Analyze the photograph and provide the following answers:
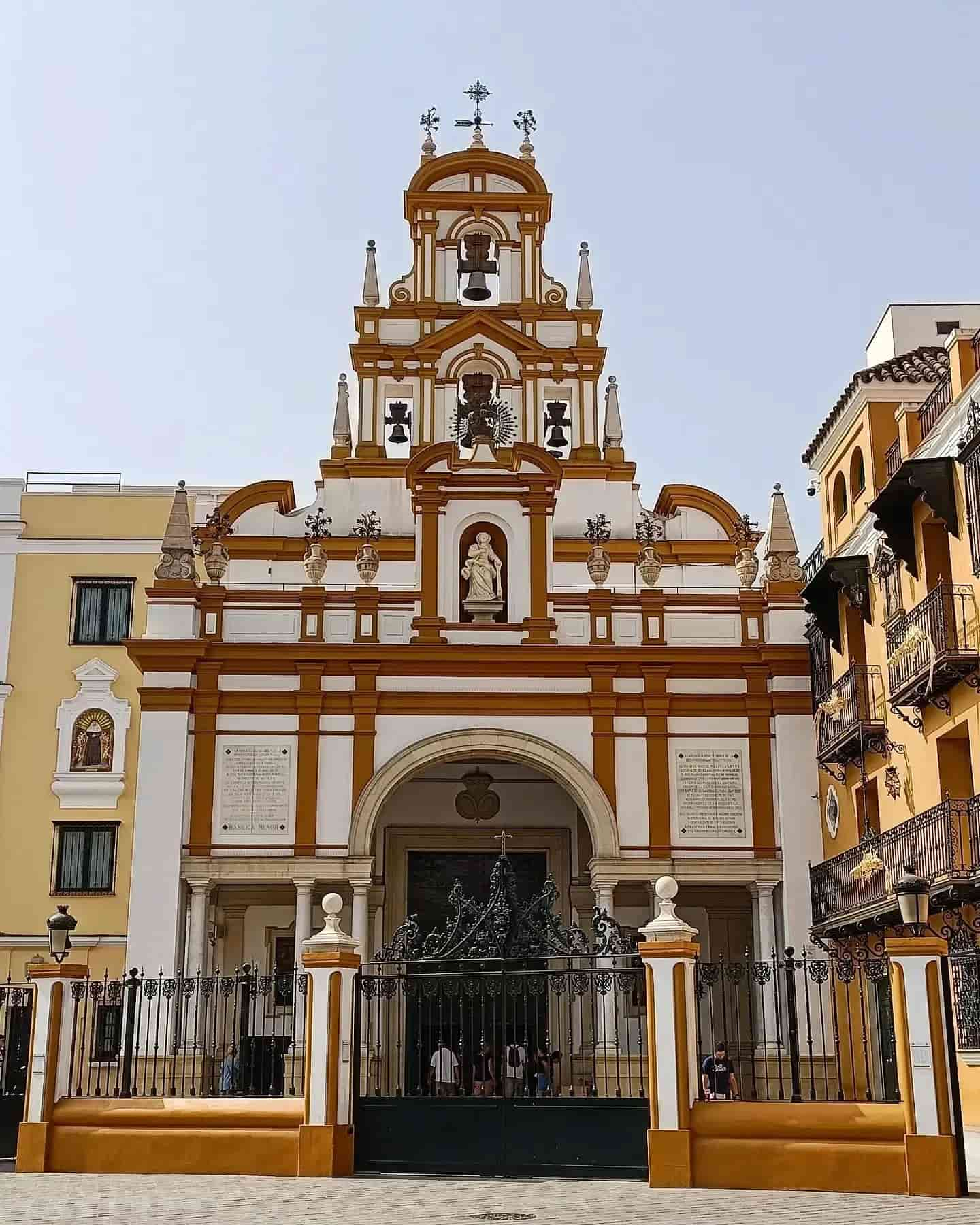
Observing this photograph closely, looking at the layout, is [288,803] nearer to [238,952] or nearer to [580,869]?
[238,952]

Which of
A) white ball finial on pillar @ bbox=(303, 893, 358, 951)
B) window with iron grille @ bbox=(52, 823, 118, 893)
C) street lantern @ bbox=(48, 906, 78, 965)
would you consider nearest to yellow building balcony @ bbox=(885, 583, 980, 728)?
white ball finial on pillar @ bbox=(303, 893, 358, 951)

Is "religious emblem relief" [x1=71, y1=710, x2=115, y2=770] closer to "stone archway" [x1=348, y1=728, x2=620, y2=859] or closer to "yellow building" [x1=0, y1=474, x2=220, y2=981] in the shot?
"yellow building" [x1=0, y1=474, x2=220, y2=981]

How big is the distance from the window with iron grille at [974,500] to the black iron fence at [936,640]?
53 centimetres

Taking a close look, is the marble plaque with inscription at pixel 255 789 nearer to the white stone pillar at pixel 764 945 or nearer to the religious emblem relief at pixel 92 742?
the religious emblem relief at pixel 92 742

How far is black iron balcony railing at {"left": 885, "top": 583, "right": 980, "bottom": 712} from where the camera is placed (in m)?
18.8

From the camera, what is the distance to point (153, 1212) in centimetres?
1193

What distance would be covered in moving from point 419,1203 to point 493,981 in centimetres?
400

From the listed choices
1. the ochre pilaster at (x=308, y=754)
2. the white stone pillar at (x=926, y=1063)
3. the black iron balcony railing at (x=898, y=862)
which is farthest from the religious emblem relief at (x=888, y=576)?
the ochre pilaster at (x=308, y=754)

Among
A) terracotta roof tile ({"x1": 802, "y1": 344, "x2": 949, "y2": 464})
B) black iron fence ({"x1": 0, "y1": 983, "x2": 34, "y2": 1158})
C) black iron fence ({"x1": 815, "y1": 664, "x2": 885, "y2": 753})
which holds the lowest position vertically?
black iron fence ({"x1": 0, "y1": 983, "x2": 34, "y2": 1158})

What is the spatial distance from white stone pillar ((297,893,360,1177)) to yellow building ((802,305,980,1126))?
768 cm

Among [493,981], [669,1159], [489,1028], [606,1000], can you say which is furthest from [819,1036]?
[669,1159]

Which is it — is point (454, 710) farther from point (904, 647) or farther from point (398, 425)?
point (904, 647)

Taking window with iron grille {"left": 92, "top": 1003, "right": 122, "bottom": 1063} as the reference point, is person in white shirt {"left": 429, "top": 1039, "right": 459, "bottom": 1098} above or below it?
below

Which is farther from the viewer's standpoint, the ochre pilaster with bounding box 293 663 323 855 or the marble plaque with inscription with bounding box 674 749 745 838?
the marble plaque with inscription with bounding box 674 749 745 838
